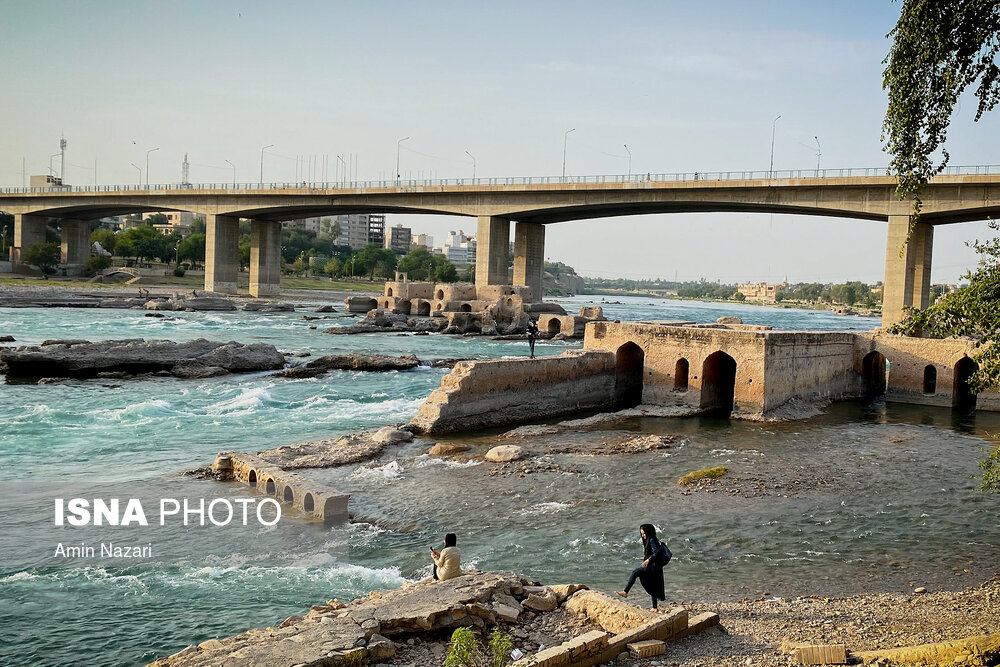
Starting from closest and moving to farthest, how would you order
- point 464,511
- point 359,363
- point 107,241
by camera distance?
point 464,511 < point 359,363 < point 107,241

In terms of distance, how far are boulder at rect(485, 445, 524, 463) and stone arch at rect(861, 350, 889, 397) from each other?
17.4 metres

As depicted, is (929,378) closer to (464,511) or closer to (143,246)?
(464,511)

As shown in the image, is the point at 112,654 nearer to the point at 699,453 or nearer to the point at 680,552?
the point at 680,552

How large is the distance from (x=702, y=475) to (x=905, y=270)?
1307 inches

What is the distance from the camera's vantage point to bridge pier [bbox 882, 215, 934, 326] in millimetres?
44625

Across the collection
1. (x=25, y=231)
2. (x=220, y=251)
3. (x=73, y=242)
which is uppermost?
(x=25, y=231)

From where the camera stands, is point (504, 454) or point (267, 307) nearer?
point (504, 454)

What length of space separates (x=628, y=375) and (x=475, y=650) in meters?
20.9

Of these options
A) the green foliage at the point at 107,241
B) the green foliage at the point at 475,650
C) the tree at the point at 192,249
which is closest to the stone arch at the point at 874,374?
the green foliage at the point at 475,650

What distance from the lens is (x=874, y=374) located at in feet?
101

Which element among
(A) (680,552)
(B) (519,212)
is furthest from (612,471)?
(B) (519,212)

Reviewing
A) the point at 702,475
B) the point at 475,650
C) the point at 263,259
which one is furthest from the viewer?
the point at 263,259

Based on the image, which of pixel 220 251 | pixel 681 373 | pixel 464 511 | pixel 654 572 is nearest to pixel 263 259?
pixel 220 251

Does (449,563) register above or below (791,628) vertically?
above
